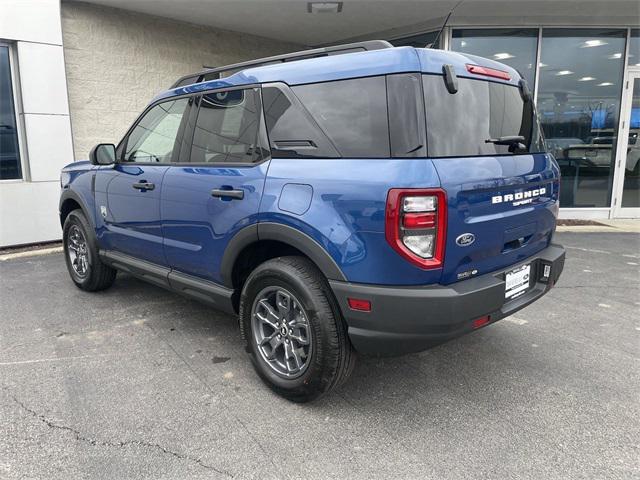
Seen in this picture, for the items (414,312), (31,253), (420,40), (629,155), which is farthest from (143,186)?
(629,155)

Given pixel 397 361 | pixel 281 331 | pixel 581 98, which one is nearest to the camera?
A: pixel 281 331

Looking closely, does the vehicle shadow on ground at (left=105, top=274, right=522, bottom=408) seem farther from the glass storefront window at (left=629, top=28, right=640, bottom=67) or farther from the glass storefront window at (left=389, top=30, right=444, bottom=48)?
the glass storefront window at (left=629, top=28, right=640, bottom=67)

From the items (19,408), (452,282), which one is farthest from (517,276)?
(19,408)

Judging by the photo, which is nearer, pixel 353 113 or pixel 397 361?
pixel 353 113

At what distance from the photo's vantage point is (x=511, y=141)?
280 centimetres

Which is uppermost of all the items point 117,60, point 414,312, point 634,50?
point 634,50

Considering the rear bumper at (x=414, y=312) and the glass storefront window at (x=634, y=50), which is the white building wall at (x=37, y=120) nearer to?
the rear bumper at (x=414, y=312)

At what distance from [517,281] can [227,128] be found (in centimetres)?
206

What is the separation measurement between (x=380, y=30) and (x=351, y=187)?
7434mm

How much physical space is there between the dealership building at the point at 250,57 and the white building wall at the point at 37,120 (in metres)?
0.01

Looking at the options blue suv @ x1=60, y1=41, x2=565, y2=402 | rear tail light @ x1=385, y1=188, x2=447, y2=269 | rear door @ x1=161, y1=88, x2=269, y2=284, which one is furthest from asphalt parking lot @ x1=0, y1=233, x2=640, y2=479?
rear tail light @ x1=385, y1=188, x2=447, y2=269

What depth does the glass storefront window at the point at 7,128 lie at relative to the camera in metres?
6.69

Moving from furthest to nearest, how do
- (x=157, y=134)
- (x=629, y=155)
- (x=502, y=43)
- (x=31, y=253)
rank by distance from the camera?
(x=629, y=155) < (x=502, y=43) < (x=31, y=253) < (x=157, y=134)

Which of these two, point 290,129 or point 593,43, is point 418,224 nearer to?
point 290,129
